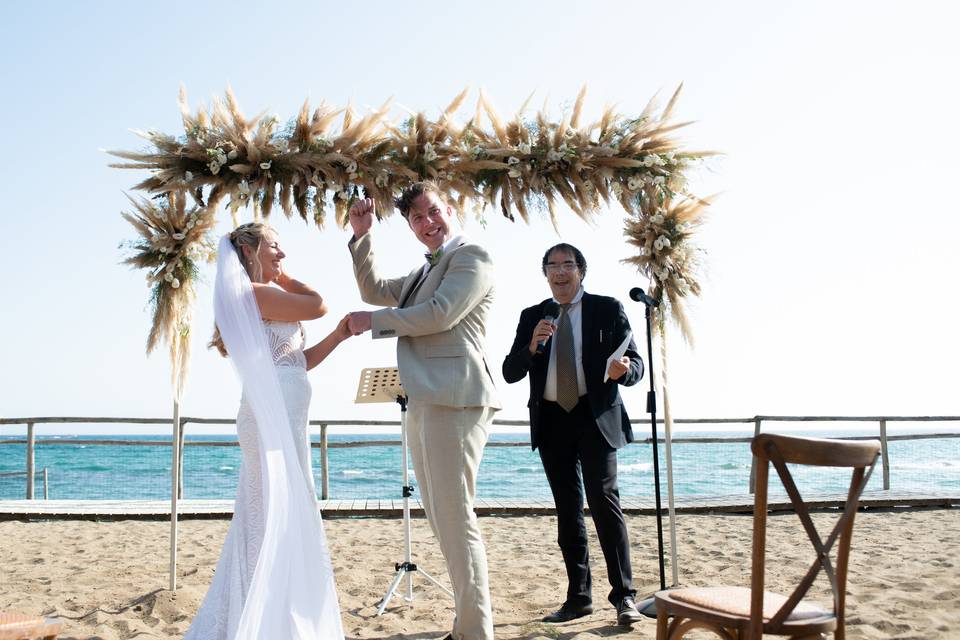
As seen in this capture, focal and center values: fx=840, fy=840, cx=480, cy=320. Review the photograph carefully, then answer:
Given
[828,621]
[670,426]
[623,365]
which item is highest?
[623,365]

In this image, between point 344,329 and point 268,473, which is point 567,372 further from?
point 268,473

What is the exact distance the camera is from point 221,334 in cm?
322

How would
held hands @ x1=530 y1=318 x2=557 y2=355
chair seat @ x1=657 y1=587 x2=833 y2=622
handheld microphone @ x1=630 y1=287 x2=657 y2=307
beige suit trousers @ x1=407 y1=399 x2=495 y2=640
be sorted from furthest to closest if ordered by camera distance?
handheld microphone @ x1=630 y1=287 x2=657 y2=307 < held hands @ x1=530 y1=318 x2=557 y2=355 < beige suit trousers @ x1=407 y1=399 x2=495 y2=640 < chair seat @ x1=657 y1=587 x2=833 y2=622

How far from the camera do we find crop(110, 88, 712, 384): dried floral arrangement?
4.28 metres

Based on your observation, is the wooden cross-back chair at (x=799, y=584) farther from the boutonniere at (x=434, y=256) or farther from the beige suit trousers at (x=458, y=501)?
the boutonniere at (x=434, y=256)

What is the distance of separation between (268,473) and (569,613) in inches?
62.0

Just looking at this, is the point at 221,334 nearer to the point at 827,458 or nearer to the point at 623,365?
the point at 623,365

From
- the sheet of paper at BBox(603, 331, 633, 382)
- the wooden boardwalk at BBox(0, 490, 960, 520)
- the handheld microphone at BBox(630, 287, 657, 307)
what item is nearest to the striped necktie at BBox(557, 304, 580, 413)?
the sheet of paper at BBox(603, 331, 633, 382)

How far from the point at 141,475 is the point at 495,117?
103 feet

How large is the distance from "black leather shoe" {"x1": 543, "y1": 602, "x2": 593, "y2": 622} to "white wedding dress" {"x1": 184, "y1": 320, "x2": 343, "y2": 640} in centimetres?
110

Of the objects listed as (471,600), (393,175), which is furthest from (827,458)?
(393,175)

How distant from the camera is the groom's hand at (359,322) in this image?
3211mm

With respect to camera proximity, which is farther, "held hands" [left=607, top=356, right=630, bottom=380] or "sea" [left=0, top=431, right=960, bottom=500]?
"sea" [left=0, top=431, right=960, bottom=500]

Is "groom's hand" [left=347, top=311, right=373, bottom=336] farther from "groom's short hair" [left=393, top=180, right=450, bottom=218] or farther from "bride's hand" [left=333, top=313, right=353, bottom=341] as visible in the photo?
"groom's short hair" [left=393, top=180, right=450, bottom=218]
